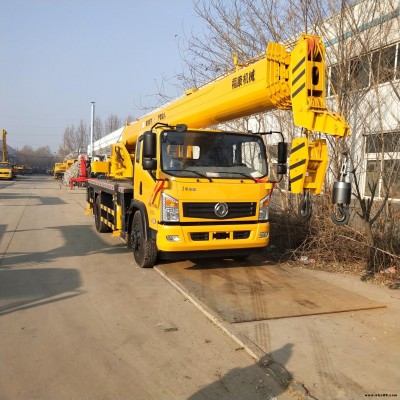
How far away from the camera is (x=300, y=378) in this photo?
3.52m

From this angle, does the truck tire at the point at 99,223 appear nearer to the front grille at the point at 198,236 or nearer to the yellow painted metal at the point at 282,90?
the yellow painted metal at the point at 282,90

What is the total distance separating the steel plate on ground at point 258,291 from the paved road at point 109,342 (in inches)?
16.1

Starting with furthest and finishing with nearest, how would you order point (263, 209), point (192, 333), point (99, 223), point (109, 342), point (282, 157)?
point (99, 223)
point (282, 157)
point (263, 209)
point (192, 333)
point (109, 342)

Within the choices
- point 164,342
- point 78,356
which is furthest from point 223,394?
point 78,356

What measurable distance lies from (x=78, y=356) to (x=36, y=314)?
4.40ft

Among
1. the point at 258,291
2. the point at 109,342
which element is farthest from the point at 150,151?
the point at 109,342

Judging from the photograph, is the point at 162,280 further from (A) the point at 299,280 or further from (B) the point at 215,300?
(A) the point at 299,280

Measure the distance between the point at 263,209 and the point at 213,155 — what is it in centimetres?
124

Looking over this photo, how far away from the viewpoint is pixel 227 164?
6.99m

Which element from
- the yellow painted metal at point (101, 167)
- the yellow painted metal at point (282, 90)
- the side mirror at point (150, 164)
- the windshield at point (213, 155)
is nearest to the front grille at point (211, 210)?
Answer: the windshield at point (213, 155)

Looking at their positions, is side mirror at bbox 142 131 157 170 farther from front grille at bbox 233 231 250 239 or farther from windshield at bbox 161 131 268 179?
front grille at bbox 233 231 250 239

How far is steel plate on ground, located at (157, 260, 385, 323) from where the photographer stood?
17.1 feet

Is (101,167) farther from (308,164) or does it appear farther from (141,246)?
(308,164)

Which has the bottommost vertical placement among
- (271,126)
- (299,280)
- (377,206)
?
(299,280)
